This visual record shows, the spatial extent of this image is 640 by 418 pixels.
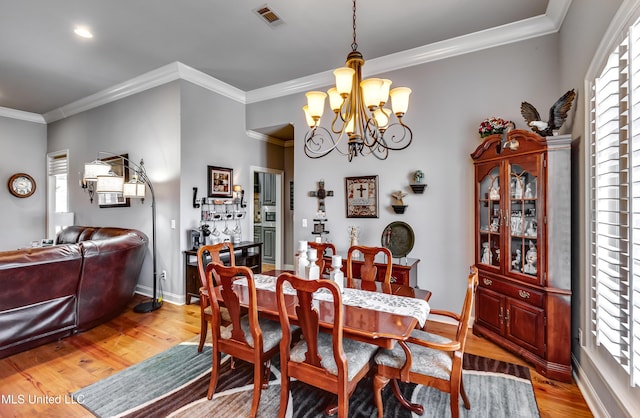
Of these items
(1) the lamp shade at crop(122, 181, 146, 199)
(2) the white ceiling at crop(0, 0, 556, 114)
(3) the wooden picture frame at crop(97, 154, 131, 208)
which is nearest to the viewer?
(2) the white ceiling at crop(0, 0, 556, 114)

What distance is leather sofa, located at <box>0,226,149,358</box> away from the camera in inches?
102

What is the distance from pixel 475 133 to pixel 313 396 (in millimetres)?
2971

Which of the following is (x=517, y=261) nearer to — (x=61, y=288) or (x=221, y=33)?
(x=221, y=33)

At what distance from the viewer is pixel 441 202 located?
Answer: 3.46m

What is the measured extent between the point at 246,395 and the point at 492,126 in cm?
319

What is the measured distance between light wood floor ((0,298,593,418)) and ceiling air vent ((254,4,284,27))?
327 centimetres

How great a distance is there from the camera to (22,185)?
19.5ft

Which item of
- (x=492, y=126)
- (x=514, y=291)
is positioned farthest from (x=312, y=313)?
(x=492, y=126)

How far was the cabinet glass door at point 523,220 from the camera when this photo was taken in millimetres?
2584

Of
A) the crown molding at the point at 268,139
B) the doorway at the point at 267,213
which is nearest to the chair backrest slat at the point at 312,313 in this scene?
the crown molding at the point at 268,139

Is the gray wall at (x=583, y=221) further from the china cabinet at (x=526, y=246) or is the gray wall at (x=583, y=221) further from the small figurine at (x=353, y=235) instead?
the small figurine at (x=353, y=235)

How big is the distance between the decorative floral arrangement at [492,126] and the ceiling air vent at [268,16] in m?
2.27

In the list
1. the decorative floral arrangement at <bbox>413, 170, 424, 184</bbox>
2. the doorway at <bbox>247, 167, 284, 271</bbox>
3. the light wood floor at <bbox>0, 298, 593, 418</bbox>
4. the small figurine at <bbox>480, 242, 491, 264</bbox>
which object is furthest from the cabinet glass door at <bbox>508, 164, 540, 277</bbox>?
the doorway at <bbox>247, 167, 284, 271</bbox>

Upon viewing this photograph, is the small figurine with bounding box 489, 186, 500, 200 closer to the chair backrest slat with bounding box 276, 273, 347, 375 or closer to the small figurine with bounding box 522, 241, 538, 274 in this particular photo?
the small figurine with bounding box 522, 241, 538, 274
